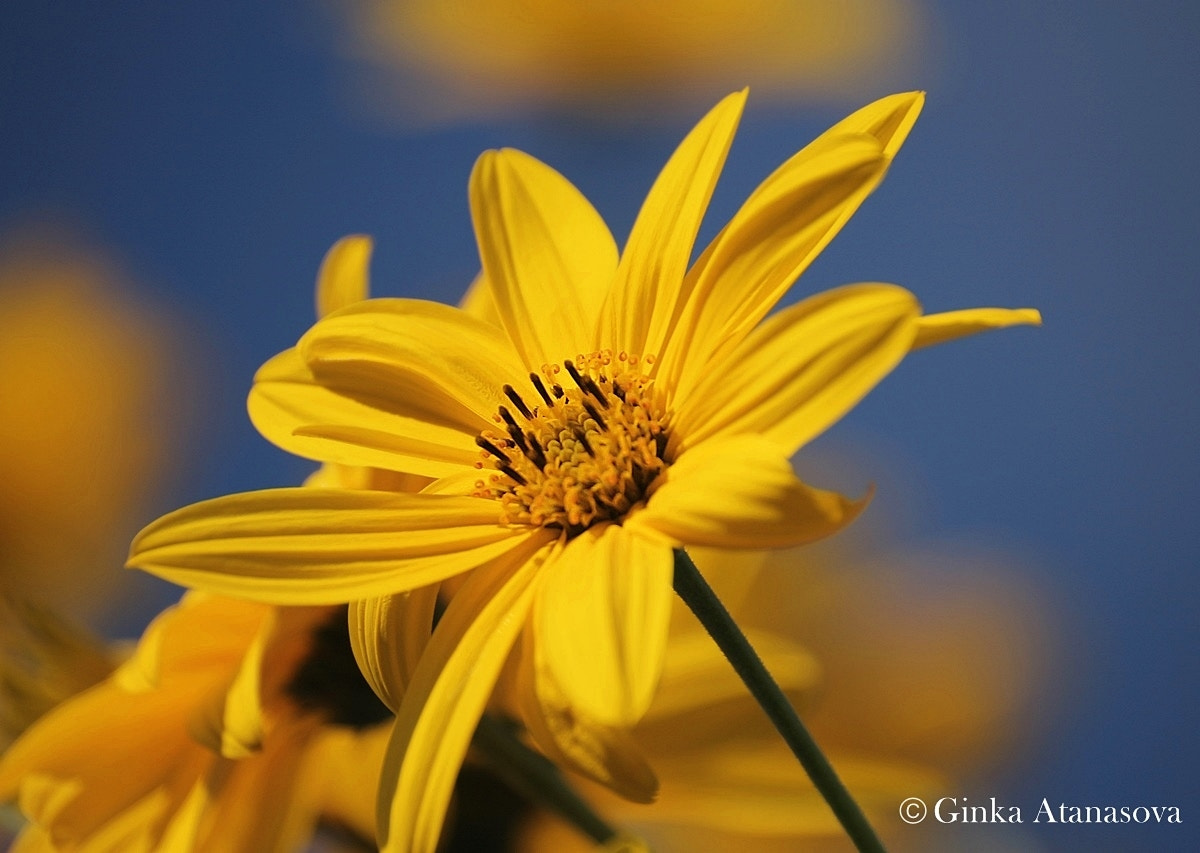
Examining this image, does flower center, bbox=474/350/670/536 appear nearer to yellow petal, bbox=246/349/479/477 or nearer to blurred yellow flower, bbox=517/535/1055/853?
yellow petal, bbox=246/349/479/477

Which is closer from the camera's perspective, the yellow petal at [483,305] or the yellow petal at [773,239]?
the yellow petal at [773,239]

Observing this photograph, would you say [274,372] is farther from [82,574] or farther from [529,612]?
[82,574]

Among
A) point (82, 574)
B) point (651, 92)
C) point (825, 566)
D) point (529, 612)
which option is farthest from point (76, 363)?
point (529, 612)

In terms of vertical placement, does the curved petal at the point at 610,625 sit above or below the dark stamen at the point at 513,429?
below

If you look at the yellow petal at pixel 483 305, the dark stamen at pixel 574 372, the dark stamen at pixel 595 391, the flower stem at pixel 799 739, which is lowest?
the flower stem at pixel 799 739

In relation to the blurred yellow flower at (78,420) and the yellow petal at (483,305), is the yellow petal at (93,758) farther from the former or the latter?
the blurred yellow flower at (78,420)

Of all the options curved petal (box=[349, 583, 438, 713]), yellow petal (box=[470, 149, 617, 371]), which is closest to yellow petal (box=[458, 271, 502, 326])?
yellow petal (box=[470, 149, 617, 371])

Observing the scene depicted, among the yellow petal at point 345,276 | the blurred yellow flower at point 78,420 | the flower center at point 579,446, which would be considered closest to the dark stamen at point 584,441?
the flower center at point 579,446
